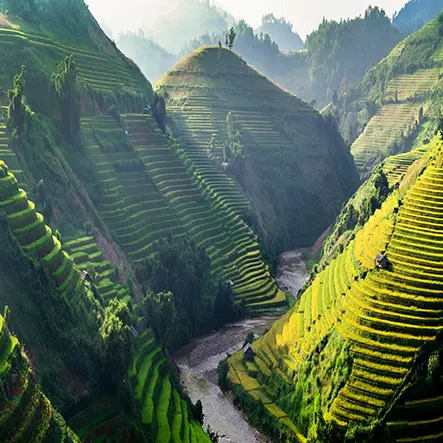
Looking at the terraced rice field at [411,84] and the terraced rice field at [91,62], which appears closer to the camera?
the terraced rice field at [91,62]

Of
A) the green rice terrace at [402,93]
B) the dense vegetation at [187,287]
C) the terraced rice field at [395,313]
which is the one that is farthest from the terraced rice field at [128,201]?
the green rice terrace at [402,93]

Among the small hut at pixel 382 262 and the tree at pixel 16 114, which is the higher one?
the tree at pixel 16 114

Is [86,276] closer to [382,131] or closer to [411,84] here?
[382,131]

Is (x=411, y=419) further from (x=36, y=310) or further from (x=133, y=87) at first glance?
(x=133, y=87)

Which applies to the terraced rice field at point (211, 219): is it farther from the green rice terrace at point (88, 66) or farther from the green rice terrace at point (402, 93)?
the green rice terrace at point (402, 93)

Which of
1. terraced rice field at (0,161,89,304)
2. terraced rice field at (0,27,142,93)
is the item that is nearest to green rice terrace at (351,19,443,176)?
terraced rice field at (0,27,142,93)

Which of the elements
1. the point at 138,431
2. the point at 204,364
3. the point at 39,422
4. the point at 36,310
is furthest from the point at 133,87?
the point at 39,422
